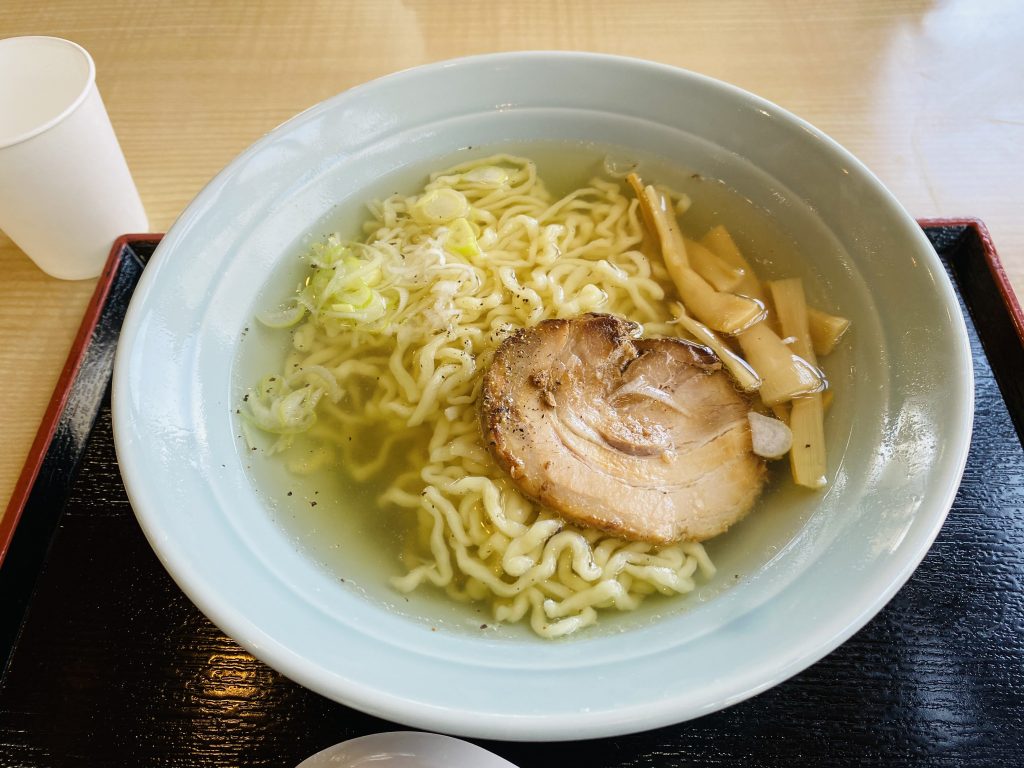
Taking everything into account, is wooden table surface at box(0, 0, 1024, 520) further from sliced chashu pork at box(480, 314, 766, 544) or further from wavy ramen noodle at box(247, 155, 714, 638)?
sliced chashu pork at box(480, 314, 766, 544)

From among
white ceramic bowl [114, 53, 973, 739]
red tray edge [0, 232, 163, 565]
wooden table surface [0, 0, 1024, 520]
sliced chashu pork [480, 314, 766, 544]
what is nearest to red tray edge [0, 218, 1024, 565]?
red tray edge [0, 232, 163, 565]

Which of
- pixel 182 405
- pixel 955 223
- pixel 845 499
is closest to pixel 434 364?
pixel 182 405

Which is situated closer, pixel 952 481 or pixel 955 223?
pixel 952 481

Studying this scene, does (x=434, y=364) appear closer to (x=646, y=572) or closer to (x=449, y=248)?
(x=449, y=248)

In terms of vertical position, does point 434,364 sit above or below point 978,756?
above

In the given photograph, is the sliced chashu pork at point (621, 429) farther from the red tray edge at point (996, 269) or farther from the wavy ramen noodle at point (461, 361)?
the red tray edge at point (996, 269)

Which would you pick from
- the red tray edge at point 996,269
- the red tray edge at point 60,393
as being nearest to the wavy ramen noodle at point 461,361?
the red tray edge at point 60,393
